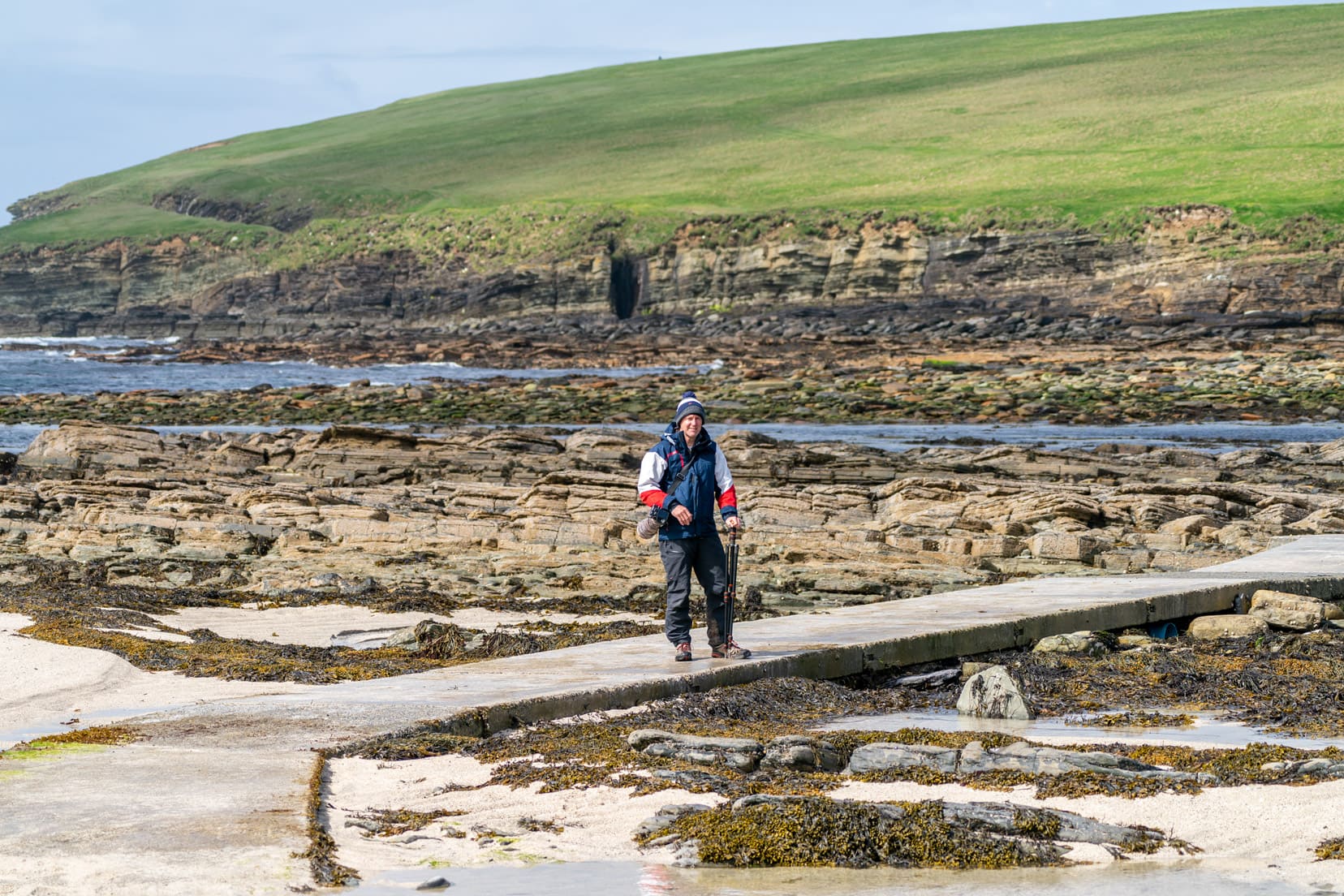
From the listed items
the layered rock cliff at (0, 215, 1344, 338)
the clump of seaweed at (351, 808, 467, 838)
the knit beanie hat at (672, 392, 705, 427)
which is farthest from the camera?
the layered rock cliff at (0, 215, 1344, 338)

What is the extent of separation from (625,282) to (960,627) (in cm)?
9398

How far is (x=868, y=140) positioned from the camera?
123938 millimetres

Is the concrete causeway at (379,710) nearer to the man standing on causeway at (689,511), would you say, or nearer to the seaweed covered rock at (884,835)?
the man standing on causeway at (689,511)

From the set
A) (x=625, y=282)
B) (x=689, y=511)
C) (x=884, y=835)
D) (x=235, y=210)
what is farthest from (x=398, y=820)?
(x=235, y=210)

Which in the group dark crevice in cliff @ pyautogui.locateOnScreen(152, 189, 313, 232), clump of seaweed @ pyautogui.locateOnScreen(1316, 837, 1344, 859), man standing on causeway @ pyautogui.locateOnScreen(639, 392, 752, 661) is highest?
dark crevice in cliff @ pyautogui.locateOnScreen(152, 189, 313, 232)

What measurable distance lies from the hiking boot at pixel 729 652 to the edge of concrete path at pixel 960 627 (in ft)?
0.39

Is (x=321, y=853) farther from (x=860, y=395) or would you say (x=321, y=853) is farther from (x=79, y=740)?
(x=860, y=395)

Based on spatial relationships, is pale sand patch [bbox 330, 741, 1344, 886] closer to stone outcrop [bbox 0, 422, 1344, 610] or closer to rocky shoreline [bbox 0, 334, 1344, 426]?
stone outcrop [bbox 0, 422, 1344, 610]

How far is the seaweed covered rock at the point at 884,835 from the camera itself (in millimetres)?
5957

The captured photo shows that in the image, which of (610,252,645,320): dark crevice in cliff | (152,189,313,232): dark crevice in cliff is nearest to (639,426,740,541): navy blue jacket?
(610,252,645,320): dark crevice in cliff

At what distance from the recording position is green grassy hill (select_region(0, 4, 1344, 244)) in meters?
100

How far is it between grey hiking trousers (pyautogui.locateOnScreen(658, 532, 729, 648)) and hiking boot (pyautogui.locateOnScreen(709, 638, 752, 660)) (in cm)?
3

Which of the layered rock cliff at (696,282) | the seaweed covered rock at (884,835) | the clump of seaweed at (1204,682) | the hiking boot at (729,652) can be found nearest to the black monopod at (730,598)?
the hiking boot at (729,652)

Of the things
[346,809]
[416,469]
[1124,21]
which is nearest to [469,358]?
[416,469]
